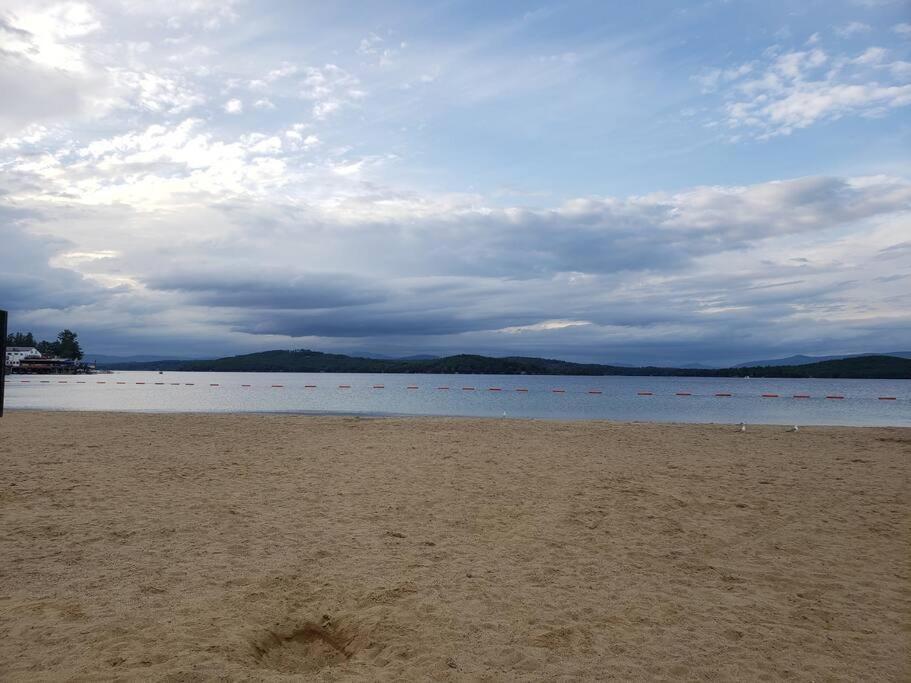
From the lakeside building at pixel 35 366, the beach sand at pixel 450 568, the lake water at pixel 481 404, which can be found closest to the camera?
the beach sand at pixel 450 568

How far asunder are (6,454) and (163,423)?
26.1 feet

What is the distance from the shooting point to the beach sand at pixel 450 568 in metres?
4.35

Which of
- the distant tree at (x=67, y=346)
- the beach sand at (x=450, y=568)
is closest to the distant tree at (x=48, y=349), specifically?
the distant tree at (x=67, y=346)

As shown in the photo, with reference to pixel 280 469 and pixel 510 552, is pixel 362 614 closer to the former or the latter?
pixel 510 552

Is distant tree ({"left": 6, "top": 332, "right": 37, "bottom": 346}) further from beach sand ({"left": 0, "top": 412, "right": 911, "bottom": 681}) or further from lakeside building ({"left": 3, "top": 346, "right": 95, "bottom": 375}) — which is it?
beach sand ({"left": 0, "top": 412, "right": 911, "bottom": 681})

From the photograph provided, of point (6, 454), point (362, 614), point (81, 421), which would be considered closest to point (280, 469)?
point (6, 454)

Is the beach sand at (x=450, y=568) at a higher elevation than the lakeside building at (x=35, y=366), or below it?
below

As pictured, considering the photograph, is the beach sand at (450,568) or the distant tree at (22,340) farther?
the distant tree at (22,340)

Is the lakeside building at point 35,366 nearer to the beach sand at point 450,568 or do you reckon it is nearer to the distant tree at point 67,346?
the distant tree at point 67,346

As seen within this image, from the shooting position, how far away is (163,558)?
20.9 ft

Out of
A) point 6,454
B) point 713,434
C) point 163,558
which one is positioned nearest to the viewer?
point 163,558

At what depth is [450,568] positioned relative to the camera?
6234 mm

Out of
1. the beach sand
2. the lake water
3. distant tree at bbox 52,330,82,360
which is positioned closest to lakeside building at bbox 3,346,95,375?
distant tree at bbox 52,330,82,360

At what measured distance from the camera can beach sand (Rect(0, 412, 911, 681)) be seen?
14.3 feet
